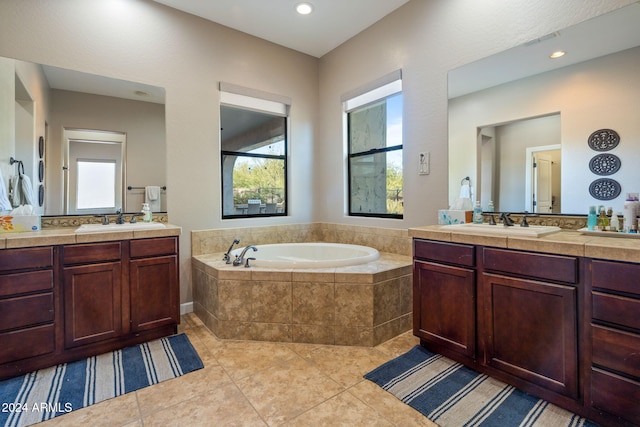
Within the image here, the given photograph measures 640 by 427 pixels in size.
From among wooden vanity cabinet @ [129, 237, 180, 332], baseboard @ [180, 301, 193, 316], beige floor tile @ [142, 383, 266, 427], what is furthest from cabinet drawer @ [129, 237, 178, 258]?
beige floor tile @ [142, 383, 266, 427]

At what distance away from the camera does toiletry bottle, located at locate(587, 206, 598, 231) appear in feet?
5.98

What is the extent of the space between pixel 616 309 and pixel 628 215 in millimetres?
618

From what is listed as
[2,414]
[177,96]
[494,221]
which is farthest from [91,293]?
[494,221]

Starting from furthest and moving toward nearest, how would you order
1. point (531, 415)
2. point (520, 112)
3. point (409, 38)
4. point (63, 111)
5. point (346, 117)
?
1. point (346, 117)
2. point (409, 38)
3. point (63, 111)
4. point (520, 112)
5. point (531, 415)

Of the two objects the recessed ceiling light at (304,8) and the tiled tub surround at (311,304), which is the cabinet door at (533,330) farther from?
the recessed ceiling light at (304,8)

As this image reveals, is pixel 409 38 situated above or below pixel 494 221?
above

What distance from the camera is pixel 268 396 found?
5.64 feet

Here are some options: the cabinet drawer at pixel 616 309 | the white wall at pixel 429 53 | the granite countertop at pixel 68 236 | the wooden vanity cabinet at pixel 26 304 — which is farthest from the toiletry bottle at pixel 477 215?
the wooden vanity cabinet at pixel 26 304

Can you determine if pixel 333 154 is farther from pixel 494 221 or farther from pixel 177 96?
pixel 494 221

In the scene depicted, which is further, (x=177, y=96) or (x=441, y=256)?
(x=177, y=96)

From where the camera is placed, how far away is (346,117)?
3.65m

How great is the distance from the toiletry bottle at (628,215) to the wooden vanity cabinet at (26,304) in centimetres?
340

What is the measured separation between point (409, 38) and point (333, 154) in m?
1.45

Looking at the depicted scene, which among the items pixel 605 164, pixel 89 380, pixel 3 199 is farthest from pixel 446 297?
pixel 3 199
